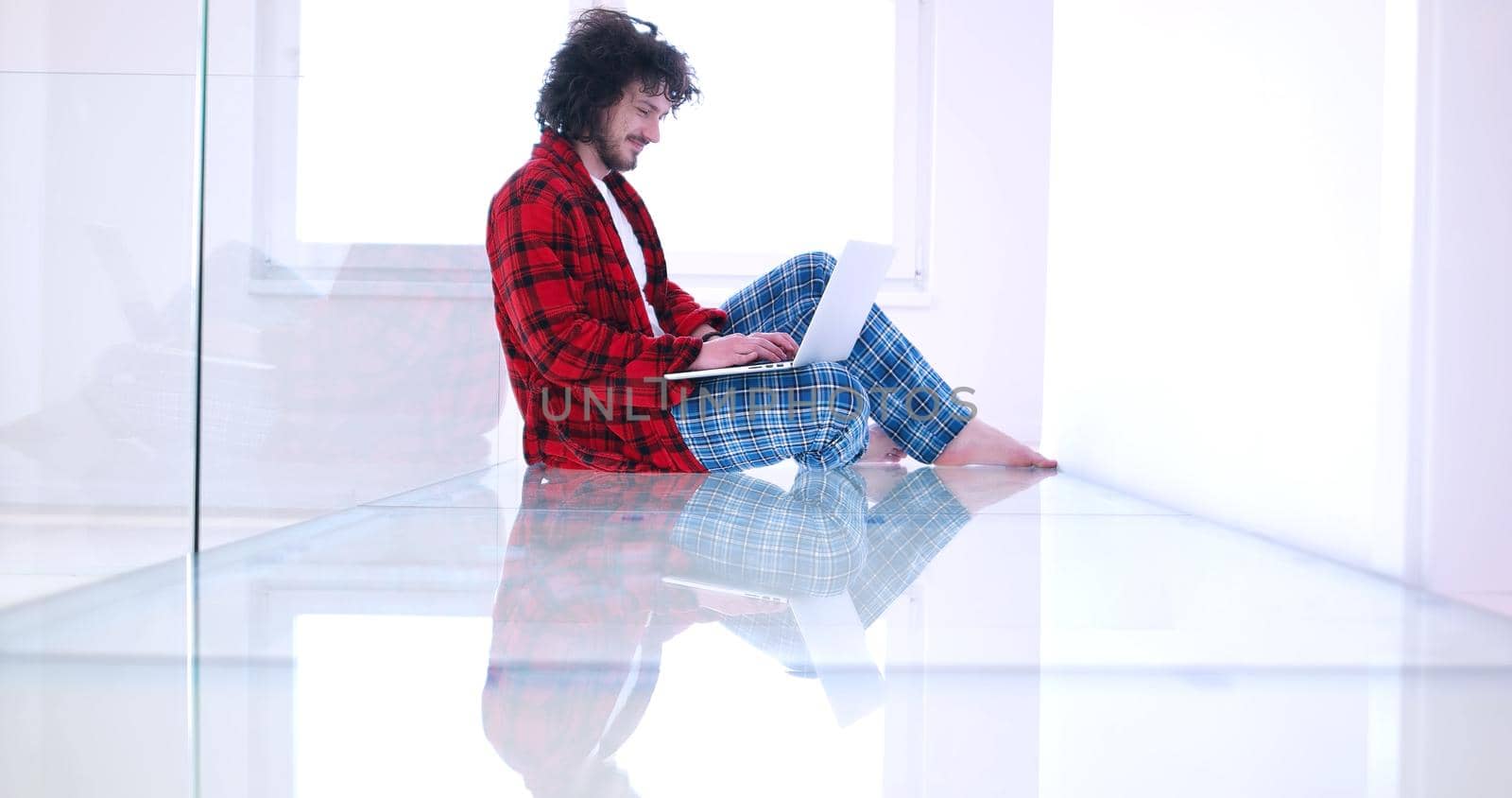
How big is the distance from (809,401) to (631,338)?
0.30m

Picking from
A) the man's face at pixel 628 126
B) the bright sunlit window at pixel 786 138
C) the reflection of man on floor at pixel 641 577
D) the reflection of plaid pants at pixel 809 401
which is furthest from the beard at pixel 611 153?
the bright sunlit window at pixel 786 138

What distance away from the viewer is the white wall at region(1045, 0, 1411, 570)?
1.07m

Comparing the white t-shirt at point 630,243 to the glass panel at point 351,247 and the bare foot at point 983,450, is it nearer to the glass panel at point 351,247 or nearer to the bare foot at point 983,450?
the glass panel at point 351,247

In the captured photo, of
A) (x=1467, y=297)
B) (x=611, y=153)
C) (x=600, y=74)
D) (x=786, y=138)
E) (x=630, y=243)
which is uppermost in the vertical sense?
(x=786, y=138)

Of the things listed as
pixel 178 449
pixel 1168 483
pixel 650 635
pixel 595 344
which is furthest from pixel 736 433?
pixel 650 635

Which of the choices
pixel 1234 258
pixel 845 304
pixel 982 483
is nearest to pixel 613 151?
pixel 845 304

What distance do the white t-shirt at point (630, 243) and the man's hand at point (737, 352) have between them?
274 mm

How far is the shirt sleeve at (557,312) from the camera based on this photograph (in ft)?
5.53

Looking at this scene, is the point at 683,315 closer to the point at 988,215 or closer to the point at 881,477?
the point at 881,477

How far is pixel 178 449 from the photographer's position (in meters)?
1.01

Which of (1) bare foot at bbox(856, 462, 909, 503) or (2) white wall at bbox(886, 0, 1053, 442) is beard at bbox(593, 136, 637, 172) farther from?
(2) white wall at bbox(886, 0, 1053, 442)

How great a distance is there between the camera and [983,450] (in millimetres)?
2102

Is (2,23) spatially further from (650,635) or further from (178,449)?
(650,635)

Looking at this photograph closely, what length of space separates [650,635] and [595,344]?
1.03 metres
